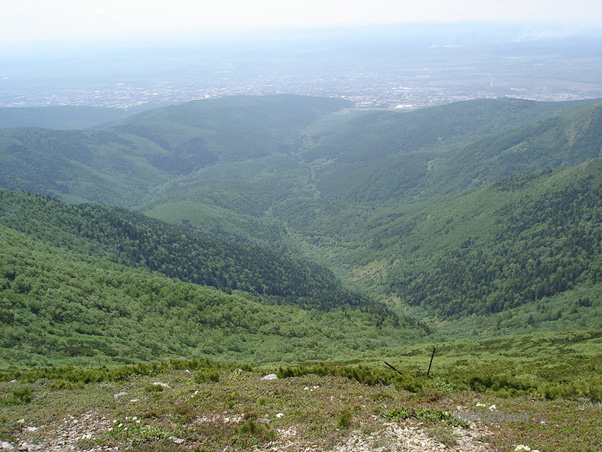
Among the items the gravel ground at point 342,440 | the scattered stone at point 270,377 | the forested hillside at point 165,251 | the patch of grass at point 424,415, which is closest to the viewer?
the gravel ground at point 342,440

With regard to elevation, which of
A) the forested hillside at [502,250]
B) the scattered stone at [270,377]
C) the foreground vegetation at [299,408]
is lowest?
the forested hillside at [502,250]

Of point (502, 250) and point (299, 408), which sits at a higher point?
point (299, 408)

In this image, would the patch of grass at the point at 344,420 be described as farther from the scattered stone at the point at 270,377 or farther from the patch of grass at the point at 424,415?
the scattered stone at the point at 270,377

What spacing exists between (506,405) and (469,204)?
144 metres

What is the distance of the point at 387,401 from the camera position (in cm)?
2467

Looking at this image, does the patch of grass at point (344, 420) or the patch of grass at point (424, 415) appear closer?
the patch of grass at point (344, 420)

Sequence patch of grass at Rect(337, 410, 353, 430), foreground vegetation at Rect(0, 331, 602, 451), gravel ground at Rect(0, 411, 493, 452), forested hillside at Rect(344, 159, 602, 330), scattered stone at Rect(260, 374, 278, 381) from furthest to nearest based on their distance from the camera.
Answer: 1. forested hillside at Rect(344, 159, 602, 330)
2. scattered stone at Rect(260, 374, 278, 381)
3. patch of grass at Rect(337, 410, 353, 430)
4. foreground vegetation at Rect(0, 331, 602, 451)
5. gravel ground at Rect(0, 411, 493, 452)

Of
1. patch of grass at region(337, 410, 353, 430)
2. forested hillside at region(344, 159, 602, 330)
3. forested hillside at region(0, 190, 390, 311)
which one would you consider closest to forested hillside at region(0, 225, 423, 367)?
forested hillside at region(0, 190, 390, 311)

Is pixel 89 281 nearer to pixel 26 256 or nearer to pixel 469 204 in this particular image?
pixel 26 256

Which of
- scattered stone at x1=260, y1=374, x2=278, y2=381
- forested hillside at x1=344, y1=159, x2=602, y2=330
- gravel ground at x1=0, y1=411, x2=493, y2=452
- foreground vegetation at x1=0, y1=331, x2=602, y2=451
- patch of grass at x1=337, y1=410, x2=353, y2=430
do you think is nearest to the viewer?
gravel ground at x1=0, y1=411, x2=493, y2=452

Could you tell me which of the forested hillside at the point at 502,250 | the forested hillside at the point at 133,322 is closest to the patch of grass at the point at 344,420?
the forested hillside at the point at 133,322

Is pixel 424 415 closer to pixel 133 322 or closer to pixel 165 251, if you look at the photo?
pixel 133 322

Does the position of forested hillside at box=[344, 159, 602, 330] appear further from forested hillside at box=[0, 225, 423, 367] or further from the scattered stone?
the scattered stone

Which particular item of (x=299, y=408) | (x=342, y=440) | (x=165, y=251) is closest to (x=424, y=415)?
(x=342, y=440)
